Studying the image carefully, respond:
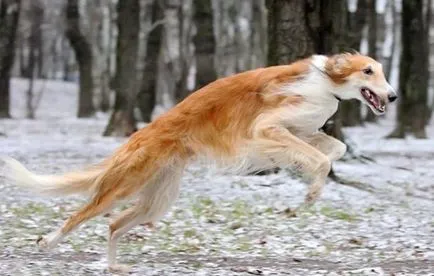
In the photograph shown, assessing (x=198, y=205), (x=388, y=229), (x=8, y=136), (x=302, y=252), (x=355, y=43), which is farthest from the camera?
(x=355, y=43)

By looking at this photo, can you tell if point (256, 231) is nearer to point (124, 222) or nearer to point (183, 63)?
point (124, 222)

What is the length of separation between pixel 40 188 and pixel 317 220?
12.6 ft

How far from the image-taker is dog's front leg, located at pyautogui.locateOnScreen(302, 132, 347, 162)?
775 cm

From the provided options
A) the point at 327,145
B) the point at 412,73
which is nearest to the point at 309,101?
the point at 327,145

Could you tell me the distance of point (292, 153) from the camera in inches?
295

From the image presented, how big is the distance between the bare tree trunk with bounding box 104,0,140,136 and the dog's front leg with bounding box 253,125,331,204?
13852 millimetres

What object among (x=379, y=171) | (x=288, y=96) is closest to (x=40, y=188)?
(x=288, y=96)

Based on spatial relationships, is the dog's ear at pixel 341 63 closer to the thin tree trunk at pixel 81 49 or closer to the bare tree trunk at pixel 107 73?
the thin tree trunk at pixel 81 49

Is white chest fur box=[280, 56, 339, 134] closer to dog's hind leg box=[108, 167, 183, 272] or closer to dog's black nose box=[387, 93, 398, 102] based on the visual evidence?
dog's black nose box=[387, 93, 398, 102]

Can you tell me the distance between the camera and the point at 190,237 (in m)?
9.27

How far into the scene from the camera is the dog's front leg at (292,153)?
24.1 ft

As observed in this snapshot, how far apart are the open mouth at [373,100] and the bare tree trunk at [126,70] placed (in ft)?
46.3

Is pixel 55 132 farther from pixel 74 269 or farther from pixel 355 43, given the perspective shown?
pixel 74 269

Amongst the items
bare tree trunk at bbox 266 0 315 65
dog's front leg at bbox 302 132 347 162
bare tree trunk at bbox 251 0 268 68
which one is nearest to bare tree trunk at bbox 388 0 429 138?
bare tree trunk at bbox 266 0 315 65
